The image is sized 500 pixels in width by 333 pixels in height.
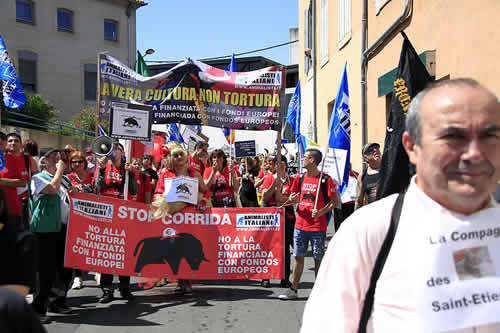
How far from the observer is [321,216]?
22.0 feet

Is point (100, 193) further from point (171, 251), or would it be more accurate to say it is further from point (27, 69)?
point (27, 69)

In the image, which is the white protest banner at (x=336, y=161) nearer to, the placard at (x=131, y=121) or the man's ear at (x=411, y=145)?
the placard at (x=131, y=121)

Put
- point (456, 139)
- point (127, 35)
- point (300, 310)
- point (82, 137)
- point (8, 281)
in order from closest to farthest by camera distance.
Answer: point (456, 139) < point (8, 281) < point (300, 310) < point (82, 137) < point (127, 35)

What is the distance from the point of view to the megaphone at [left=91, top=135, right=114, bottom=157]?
7.25m

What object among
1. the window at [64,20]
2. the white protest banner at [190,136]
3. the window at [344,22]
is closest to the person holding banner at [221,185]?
the white protest banner at [190,136]

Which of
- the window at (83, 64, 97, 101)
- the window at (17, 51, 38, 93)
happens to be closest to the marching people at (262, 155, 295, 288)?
the window at (17, 51, 38, 93)

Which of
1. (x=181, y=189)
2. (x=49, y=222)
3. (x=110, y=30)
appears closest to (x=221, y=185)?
(x=181, y=189)

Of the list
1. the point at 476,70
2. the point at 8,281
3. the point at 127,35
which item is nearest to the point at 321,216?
the point at 476,70

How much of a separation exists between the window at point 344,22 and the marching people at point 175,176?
8456 mm

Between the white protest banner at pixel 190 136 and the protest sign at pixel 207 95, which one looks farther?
the white protest banner at pixel 190 136

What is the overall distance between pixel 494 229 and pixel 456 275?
19cm

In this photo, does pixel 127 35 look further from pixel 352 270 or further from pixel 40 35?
pixel 352 270

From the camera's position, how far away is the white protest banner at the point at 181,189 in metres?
6.82

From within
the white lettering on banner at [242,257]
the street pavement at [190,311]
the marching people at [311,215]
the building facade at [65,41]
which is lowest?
→ the street pavement at [190,311]
